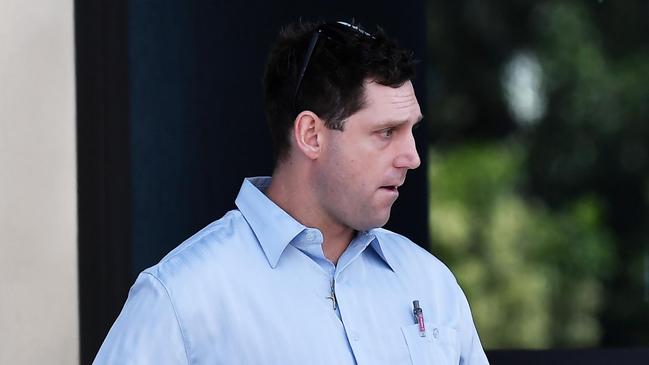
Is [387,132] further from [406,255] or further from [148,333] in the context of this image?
[148,333]

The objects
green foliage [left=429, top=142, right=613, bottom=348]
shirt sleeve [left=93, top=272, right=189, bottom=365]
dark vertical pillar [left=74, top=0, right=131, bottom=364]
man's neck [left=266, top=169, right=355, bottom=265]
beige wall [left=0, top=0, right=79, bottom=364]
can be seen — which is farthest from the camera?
green foliage [left=429, top=142, right=613, bottom=348]

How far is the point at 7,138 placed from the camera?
2.68m

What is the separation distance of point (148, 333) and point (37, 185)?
0.89m

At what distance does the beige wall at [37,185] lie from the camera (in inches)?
106

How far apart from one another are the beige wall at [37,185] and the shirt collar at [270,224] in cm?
68

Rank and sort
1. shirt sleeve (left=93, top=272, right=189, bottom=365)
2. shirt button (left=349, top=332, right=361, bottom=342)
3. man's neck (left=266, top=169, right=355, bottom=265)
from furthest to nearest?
man's neck (left=266, top=169, right=355, bottom=265), shirt button (left=349, top=332, right=361, bottom=342), shirt sleeve (left=93, top=272, right=189, bottom=365)

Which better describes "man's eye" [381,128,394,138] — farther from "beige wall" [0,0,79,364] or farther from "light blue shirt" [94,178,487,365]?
"beige wall" [0,0,79,364]

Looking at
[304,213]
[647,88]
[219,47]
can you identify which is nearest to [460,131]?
[647,88]

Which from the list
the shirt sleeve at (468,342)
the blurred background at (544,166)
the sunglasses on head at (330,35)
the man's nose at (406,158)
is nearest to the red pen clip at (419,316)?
the shirt sleeve at (468,342)

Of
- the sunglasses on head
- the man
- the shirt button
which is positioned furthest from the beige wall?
the shirt button

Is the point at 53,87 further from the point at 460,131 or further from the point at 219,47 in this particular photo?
the point at 460,131

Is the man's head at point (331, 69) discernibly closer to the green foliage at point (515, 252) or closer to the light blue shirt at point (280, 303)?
the light blue shirt at point (280, 303)

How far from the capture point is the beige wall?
2682 mm

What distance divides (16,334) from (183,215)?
1.74ft
